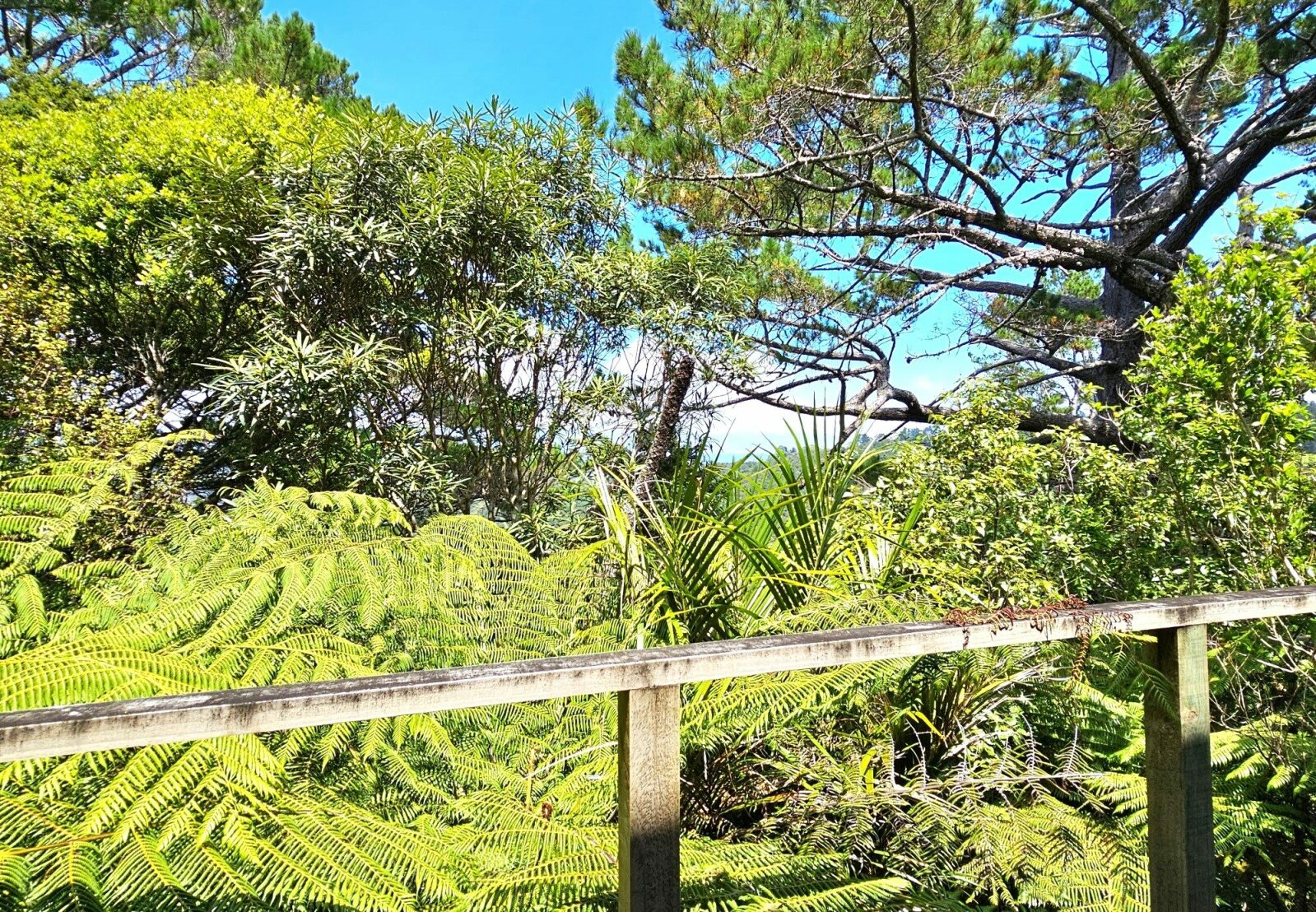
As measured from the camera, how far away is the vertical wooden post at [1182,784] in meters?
1.31

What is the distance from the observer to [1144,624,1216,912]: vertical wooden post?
131 centimetres

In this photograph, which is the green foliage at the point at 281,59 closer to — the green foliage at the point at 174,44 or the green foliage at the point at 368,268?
the green foliage at the point at 174,44

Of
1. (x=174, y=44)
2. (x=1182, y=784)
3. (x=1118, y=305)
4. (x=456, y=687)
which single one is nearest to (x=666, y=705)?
(x=456, y=687)

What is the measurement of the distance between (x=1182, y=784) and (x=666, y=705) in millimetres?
1077

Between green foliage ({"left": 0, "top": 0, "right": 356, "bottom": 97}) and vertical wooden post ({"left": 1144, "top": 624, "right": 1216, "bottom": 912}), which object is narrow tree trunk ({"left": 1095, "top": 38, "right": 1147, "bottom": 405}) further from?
green foliage ({"left": 0, "top": 0, "right": 356, "bottom": 97})

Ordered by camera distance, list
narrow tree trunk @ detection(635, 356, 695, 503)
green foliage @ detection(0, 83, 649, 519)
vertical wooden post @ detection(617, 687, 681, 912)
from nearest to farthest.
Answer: vertical wooden post @ detection(617, 687, 681, 912) → narrow tree trunk @ detection(635, 356, 695, 503) → green foliage @ detection(0, 83, 649, 519)

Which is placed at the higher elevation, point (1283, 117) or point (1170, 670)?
point (1283, 117)

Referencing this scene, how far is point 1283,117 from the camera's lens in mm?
5082

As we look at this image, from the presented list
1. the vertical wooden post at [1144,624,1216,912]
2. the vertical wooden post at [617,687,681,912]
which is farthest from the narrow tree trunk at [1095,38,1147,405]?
the vertical wooden post at [617,687,681,912]

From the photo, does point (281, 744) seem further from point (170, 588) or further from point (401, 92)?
point (401, 92)

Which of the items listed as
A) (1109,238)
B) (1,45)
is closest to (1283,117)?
(1109,238)

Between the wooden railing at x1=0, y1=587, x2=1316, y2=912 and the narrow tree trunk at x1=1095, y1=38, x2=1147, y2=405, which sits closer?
the wooden railing at x1=0, y1=587, x2=1316, y2=912

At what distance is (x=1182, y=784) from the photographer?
1331mm

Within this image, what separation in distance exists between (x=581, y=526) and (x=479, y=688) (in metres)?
3.43
